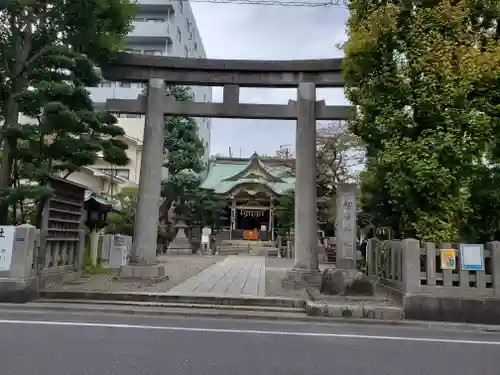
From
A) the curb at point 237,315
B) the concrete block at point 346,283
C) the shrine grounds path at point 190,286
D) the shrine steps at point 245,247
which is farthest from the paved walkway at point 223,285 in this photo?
the shrine steps at point 245,247

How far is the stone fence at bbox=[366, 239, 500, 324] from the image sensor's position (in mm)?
8289

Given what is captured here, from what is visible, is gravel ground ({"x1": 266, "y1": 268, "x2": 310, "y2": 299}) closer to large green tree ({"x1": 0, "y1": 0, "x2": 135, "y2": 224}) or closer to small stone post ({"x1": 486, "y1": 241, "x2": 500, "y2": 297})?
small stone post ({"x1": 486, "y1": 241, "x2": 500, "y2": 297})

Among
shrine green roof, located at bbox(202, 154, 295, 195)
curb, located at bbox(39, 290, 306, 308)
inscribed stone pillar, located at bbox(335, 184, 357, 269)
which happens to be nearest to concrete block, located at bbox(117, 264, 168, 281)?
curb, located at bbox(39, 290, 306, 308)

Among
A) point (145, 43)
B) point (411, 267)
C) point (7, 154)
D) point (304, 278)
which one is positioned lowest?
point (304, 278)

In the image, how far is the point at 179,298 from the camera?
9297mm

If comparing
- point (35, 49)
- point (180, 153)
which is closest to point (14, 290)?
point (35, 49)

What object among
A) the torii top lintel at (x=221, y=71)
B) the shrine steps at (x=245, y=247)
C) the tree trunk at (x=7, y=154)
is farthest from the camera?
the shrine steps at (x=245, y=247)

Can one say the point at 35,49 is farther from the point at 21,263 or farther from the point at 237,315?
the point at 237,315

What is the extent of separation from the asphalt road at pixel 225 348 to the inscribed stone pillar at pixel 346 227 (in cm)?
281

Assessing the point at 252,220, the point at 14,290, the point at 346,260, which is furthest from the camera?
the point at 252,220

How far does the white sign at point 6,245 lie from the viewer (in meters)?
9.02

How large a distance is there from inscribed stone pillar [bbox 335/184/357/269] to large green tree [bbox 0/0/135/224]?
7148 millimetres

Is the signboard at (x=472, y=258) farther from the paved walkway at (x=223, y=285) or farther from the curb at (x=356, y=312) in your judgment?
the paved walkway at (x=223, y=285)

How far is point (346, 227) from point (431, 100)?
3595 millimetres
